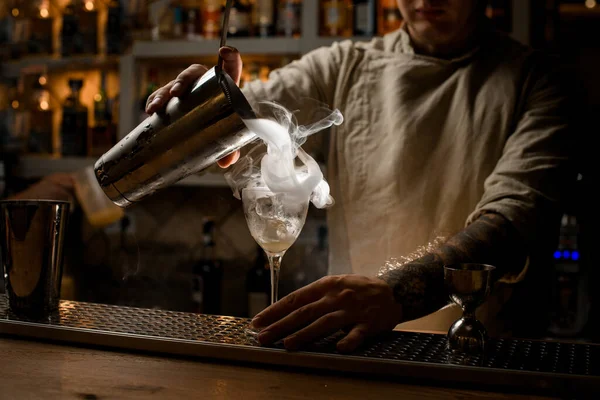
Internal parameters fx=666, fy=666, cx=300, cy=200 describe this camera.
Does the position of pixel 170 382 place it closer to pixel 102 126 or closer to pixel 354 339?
pixel 354 339

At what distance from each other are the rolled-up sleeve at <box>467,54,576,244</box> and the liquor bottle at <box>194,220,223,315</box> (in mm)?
1317

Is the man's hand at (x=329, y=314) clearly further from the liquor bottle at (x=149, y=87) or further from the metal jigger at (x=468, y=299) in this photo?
the liquor bottle at (x=149, y=87)

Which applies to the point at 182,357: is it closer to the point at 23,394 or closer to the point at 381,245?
the point at 23,394

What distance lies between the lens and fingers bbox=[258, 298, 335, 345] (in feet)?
3.68

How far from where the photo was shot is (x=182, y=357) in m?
1.11

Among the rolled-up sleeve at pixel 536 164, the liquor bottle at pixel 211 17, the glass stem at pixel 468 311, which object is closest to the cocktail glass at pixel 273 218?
the glass stem at pixel 468 311

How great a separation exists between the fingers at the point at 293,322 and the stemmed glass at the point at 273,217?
0.09 meters

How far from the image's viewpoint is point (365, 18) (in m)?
2.45

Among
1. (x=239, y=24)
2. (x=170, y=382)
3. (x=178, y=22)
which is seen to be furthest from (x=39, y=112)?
(x=170, y=382)

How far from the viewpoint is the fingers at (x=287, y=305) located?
1.15 meters

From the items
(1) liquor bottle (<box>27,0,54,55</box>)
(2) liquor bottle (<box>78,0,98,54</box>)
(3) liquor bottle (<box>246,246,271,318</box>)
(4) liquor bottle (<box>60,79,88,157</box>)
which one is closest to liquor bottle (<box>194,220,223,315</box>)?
(3) liquor bottle (<box>246,246,271,318</box>)

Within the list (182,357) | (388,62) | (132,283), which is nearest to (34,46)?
(132,283)

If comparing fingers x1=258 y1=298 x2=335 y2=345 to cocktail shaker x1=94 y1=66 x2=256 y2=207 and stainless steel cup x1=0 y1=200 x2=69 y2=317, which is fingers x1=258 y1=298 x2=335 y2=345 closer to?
cocktail shaker x1=94 y1=66 x2=256 y2=207

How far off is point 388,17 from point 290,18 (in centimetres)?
38
